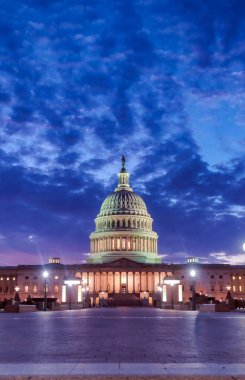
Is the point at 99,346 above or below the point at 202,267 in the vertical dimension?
below

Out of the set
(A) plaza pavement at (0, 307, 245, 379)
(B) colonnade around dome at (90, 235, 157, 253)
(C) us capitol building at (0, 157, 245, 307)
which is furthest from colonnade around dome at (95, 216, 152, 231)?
(A) plaza pavement at (0, 307, 245, 379)

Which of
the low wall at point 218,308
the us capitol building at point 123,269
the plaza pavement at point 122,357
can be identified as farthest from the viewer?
the us capitol building at point 123,269

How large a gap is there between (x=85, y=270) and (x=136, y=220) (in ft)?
86.0

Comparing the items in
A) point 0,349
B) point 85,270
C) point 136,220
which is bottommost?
point 0,349

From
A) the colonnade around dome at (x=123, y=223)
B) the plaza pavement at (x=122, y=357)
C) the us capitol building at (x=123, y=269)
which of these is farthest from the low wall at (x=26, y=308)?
the colonnade around dome at (x=123, y=223)

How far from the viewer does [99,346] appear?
1944cm

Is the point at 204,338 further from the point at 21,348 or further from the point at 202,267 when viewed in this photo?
the point at 202,267

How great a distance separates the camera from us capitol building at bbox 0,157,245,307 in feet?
551

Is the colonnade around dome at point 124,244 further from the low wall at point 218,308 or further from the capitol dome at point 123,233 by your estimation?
the low wall at point 218,308

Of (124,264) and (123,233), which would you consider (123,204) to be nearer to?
(123,233)

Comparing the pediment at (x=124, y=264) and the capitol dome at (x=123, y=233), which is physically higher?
the capitol dome at (x=123, y=233)

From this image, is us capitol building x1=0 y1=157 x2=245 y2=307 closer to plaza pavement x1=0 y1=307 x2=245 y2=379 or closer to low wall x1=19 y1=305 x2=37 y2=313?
low wall x1=19 y1=305 x2=37 y2=313

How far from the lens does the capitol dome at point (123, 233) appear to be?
599 ft

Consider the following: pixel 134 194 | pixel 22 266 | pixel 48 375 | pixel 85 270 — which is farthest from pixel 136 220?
A: pixel 48 375
